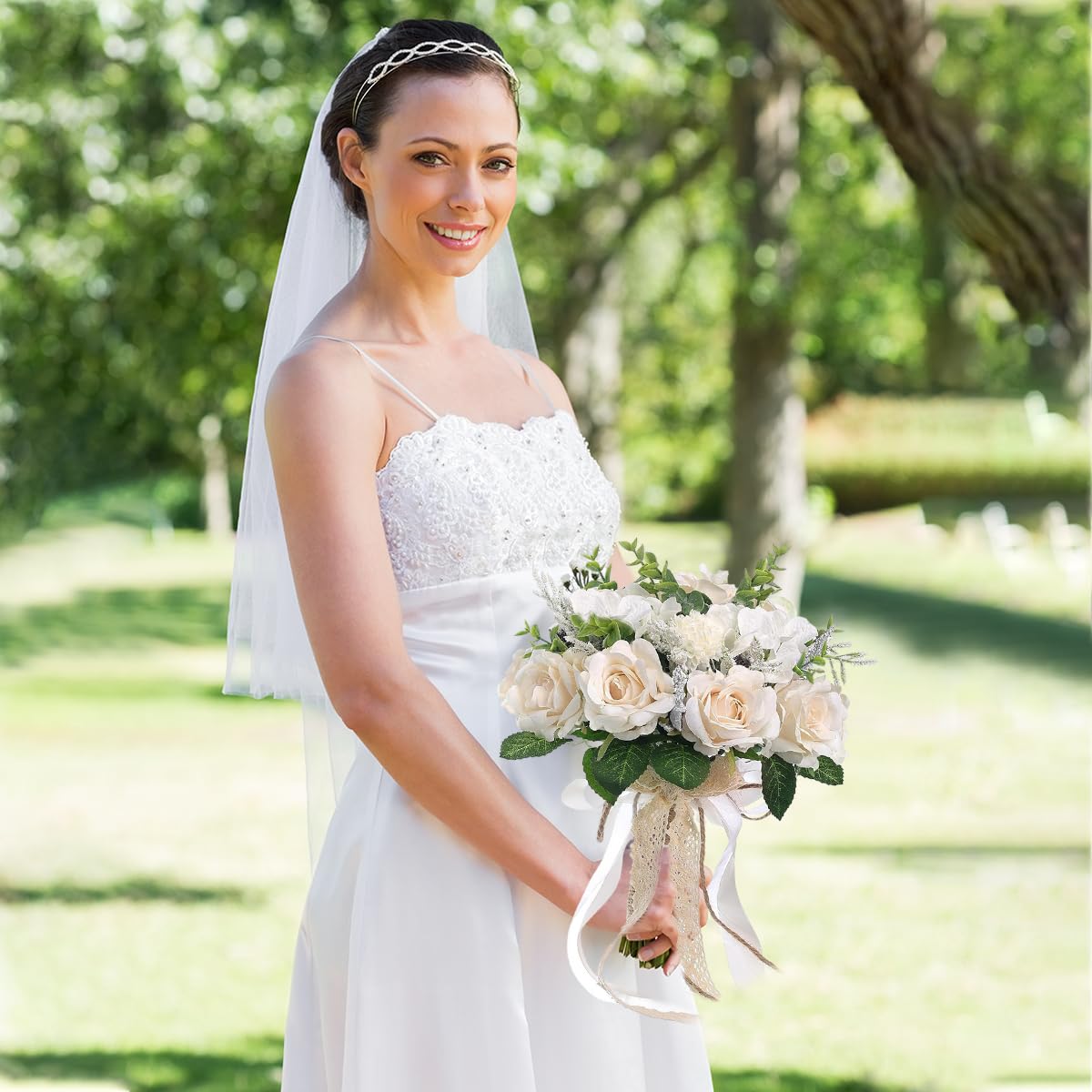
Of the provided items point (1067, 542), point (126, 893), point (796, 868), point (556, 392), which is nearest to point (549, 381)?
point (556, 392)

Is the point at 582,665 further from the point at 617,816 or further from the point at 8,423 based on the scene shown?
the point at 8,423

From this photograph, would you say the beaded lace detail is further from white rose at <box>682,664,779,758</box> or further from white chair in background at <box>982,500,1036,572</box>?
white chair in background at <box>982,500,1036,572</box>

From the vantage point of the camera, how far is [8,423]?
13.0 m

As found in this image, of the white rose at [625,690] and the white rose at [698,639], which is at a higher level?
the white rose at [698,639]

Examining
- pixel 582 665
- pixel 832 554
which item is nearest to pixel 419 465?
pixel 582 665

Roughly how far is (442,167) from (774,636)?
0.90m

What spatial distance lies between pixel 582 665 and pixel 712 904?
46 cm

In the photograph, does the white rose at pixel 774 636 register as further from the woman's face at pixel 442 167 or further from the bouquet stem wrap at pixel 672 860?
the woman's face at pixel 442 167

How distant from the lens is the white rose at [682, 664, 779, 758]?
2.23m

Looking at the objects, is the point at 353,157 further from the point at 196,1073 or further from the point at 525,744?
the point at 196,1073

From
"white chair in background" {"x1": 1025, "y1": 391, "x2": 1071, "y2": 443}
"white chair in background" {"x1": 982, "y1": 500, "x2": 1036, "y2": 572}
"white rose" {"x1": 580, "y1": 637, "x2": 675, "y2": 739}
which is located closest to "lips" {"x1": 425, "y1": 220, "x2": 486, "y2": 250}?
"white rose" {"x1": 580, "y1": 637, "x2": 675, "y2": 739}

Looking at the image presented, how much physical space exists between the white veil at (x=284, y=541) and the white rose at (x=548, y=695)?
2.21ft

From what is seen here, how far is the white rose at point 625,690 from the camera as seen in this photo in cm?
222

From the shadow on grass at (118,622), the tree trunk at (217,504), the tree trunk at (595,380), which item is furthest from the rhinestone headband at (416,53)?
the tree trunk at (217,504)
